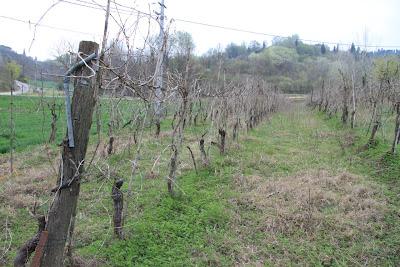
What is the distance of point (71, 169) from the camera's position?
2549 millimetres

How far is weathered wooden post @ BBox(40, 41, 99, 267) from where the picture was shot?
2.50m

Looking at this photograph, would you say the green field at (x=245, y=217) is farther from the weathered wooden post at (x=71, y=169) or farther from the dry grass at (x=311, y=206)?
the weathered wooden post at (x=71, y=169)

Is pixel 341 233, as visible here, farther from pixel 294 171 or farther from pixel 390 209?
pixel 294 171

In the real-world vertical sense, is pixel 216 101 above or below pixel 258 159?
above

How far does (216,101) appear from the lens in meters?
10.2

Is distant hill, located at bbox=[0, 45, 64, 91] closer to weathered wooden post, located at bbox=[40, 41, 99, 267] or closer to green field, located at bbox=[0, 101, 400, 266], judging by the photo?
weathered wooden post, located at bbox=[40, 41, 99, 267]

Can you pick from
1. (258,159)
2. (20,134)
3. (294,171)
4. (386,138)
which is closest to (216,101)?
(258,159)

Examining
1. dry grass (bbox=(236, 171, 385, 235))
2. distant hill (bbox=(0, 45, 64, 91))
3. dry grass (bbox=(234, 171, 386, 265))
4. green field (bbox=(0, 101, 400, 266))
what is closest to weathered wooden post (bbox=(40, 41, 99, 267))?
green field (bbox=(0, 101, 400, 266))

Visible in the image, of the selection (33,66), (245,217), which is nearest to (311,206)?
(245,217)

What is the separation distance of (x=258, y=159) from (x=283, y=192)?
225 centimetres

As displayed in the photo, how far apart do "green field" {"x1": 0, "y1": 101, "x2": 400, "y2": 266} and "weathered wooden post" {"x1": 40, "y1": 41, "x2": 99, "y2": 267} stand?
18 centimetres

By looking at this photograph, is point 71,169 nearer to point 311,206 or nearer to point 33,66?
point 311,206

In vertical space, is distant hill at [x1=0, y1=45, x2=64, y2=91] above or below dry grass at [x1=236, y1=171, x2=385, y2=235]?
above

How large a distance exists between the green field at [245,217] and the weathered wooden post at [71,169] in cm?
18
